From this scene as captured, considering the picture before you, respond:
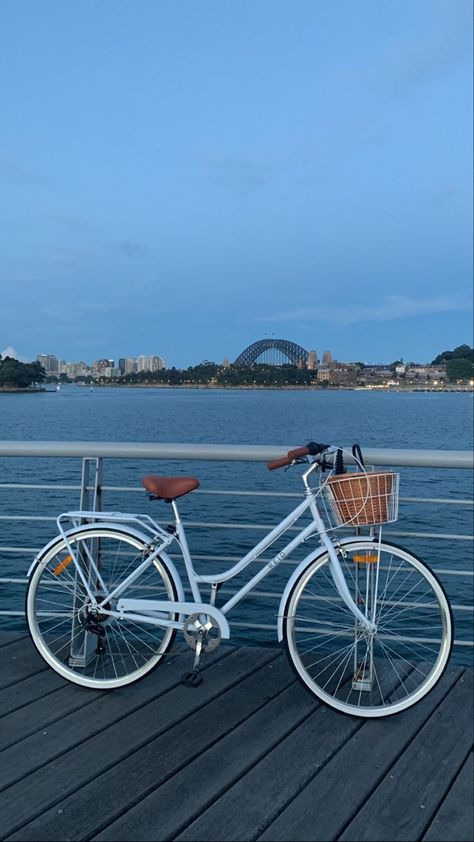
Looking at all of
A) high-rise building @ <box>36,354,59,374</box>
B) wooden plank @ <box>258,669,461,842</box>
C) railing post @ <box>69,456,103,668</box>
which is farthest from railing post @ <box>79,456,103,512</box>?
high-rise building @ <box>36,354,59,374</box>

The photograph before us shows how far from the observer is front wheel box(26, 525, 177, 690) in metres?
2.64

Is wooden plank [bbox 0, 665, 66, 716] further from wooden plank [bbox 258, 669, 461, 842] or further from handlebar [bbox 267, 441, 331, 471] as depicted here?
handlebar [bbox 267, 441, 331, 471]

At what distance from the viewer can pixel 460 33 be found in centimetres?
2109

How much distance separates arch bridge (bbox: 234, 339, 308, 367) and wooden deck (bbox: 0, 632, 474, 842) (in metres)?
69.1

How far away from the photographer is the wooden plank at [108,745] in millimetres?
1973

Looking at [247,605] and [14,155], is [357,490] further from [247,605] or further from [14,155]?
[14,155]

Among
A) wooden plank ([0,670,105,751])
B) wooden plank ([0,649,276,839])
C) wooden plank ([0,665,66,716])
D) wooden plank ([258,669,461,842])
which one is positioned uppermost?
wooden plank ([0,665,66,716])

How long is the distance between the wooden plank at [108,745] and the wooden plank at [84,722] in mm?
17

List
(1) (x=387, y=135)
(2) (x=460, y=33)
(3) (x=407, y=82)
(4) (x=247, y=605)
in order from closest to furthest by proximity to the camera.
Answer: (4) (x=247, y=605) → (2) (x=460, y=33) → (3) (x=407, y=82) → (1) (x=387, y=135)

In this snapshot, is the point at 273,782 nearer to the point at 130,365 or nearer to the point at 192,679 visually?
the point at 192,679

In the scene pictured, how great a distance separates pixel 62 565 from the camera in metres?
2.64

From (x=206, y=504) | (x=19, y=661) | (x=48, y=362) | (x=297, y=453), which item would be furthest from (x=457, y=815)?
(x=48, y=362)

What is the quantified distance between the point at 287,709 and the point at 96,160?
25340 mm

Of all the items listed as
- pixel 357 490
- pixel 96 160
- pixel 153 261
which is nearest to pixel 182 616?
pixel 357 490
